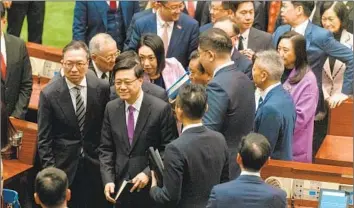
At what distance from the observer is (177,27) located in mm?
6742

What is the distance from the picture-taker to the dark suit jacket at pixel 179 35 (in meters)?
6.72

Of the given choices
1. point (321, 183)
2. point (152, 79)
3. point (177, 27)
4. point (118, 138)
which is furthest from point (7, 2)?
point (321, 183)

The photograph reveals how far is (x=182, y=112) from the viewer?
4477 mm

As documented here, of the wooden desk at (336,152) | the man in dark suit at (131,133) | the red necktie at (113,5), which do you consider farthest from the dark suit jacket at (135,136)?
the red necktie at (113,5)

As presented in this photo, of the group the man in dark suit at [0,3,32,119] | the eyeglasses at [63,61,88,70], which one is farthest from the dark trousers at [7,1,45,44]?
the eyeglasses at [63,61,88,70]

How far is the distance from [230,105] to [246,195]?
0.97 m

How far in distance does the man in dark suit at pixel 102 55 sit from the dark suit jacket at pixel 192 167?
1482 millimetres

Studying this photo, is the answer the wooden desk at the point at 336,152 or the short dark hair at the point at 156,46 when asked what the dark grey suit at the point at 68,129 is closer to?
the short dark hair at the point at 156,46

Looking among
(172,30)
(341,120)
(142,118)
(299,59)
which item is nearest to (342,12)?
(341,120)

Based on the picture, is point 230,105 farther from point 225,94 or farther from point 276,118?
point 276,118

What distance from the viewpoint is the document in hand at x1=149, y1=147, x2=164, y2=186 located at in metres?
4.69

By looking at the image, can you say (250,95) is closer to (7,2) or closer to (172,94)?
(172,94)

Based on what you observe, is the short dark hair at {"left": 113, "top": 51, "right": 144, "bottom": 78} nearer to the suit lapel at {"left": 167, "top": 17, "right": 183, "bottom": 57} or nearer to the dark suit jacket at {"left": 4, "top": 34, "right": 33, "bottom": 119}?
the dark suit jacket at {"left": 4, "top": 34, "right": 33, "bottom": 119}

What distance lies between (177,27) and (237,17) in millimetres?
477
